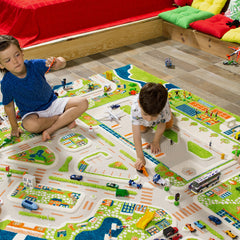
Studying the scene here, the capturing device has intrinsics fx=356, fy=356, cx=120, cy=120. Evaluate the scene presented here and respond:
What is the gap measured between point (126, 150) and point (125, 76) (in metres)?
0.90

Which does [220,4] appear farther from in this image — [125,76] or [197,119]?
[197,119]

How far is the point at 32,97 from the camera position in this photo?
75.7 inches

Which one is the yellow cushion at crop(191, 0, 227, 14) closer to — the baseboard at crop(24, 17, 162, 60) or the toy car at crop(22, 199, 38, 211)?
the baseboard at crop(24, 17, 162, 60)

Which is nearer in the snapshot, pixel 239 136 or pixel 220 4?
pixel 239 136

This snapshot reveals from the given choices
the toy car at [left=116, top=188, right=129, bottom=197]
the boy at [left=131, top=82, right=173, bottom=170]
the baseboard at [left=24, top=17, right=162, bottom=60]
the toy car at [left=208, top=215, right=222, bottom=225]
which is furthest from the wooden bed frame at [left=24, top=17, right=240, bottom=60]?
the toy car at [left=208, top=215, right=222, bottom=225]

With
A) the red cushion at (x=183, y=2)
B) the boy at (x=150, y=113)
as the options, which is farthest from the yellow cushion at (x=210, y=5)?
the boy at (x=150, y=113)

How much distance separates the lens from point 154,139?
1.85 meters

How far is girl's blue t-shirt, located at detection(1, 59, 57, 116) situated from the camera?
1865mm

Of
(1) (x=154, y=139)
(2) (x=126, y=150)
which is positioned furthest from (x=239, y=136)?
(2) (x=126, y=150)

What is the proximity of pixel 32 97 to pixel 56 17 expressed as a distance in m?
1.26

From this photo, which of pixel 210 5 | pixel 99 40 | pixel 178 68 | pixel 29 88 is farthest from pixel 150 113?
pixel 210 5

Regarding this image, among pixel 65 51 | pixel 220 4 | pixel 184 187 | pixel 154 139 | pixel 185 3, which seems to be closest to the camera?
pixel 184 187

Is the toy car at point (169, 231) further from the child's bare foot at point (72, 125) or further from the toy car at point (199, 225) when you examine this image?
the child's bare foot at point (72, 125)

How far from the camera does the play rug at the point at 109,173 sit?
4.73 feet
